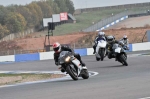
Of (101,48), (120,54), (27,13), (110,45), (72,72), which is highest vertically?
(27,13)

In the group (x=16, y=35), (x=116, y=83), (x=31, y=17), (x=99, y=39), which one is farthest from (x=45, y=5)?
(x=116, y=83)

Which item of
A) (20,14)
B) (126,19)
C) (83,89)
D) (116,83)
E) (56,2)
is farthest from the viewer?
(56,2)

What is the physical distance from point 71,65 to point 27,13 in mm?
79963

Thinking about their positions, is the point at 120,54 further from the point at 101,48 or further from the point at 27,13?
the point at 27,13

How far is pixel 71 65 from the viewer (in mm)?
16578

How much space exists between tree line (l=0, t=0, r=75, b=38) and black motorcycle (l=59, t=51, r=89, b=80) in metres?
65.7

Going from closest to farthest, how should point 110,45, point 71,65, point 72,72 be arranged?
point 72,72 → point 71,65 → point 110,45

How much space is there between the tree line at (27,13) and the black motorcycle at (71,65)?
65709 millimetres

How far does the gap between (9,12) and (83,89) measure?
3098 inches

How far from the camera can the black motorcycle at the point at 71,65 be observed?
1630 cm

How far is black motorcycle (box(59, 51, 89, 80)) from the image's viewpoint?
53.5 ft

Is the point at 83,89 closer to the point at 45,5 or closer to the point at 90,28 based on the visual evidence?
the point at 90,28

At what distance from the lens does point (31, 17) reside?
313ft

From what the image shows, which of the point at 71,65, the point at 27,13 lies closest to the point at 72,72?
the point at 71,65
